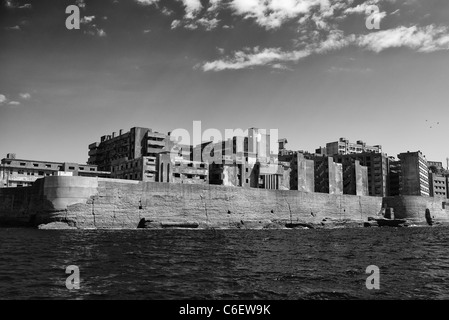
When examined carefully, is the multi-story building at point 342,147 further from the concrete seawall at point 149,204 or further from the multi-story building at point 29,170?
the multi-story building at point 29,170

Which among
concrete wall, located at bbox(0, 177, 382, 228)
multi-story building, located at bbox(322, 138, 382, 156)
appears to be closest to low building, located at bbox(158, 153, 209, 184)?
concrete wall, located at bbox(0, 177, 382, 228)

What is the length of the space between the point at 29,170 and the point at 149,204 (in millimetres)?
43155

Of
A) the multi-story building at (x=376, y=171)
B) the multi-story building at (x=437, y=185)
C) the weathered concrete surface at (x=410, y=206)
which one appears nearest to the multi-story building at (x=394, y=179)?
the multi-story building at (x=376, y=171)

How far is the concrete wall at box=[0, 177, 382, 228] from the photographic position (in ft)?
188

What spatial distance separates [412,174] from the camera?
460ft

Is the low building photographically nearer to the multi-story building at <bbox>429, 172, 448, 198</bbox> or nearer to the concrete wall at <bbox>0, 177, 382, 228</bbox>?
the concrete wall at <bbox>0, 177, 382, 228</bbox>

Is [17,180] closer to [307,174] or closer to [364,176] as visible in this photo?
[307,174]

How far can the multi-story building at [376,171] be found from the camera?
14512 cm

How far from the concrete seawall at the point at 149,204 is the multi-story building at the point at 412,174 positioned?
6367 centimetres

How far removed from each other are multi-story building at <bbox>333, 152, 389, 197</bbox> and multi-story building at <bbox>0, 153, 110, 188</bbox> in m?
89.1

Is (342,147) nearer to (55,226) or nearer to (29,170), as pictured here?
(29,170)

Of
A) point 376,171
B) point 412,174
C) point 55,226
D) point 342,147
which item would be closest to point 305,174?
point 376,171
